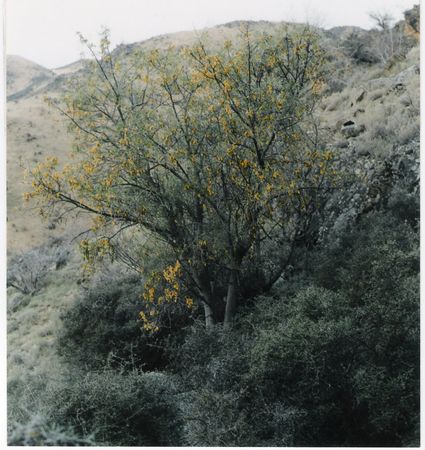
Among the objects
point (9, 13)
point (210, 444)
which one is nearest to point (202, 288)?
point (210, 444)

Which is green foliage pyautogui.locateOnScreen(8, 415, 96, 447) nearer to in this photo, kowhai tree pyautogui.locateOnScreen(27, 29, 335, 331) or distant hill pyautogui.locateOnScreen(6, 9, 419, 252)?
kowhai tree pyautogui.locateOnScreen(27, 29, 335, 331)

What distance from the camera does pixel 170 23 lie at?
948 cm

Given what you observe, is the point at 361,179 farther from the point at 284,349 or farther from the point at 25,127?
the point at 25,127

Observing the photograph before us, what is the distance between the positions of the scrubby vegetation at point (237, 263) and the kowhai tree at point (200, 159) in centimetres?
4

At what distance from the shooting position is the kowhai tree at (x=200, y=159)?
891 centimetres

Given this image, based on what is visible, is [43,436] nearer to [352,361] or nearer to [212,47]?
[352,361]

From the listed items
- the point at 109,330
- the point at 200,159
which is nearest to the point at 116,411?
the point at 200,159

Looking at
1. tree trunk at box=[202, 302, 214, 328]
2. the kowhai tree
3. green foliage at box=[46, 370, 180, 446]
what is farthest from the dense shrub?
the kowhai tree

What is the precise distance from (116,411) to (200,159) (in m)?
4.46

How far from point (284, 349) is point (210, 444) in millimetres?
1569

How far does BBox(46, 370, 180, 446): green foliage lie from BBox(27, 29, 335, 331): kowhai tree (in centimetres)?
196

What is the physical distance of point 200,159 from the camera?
9.26 m

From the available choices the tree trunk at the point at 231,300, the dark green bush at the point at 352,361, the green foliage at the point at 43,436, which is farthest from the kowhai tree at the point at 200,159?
the green foliage at the point at 43,436

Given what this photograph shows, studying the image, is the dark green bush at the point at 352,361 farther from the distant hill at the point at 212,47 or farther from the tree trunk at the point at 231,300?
the distant hill at the point at 212,47
